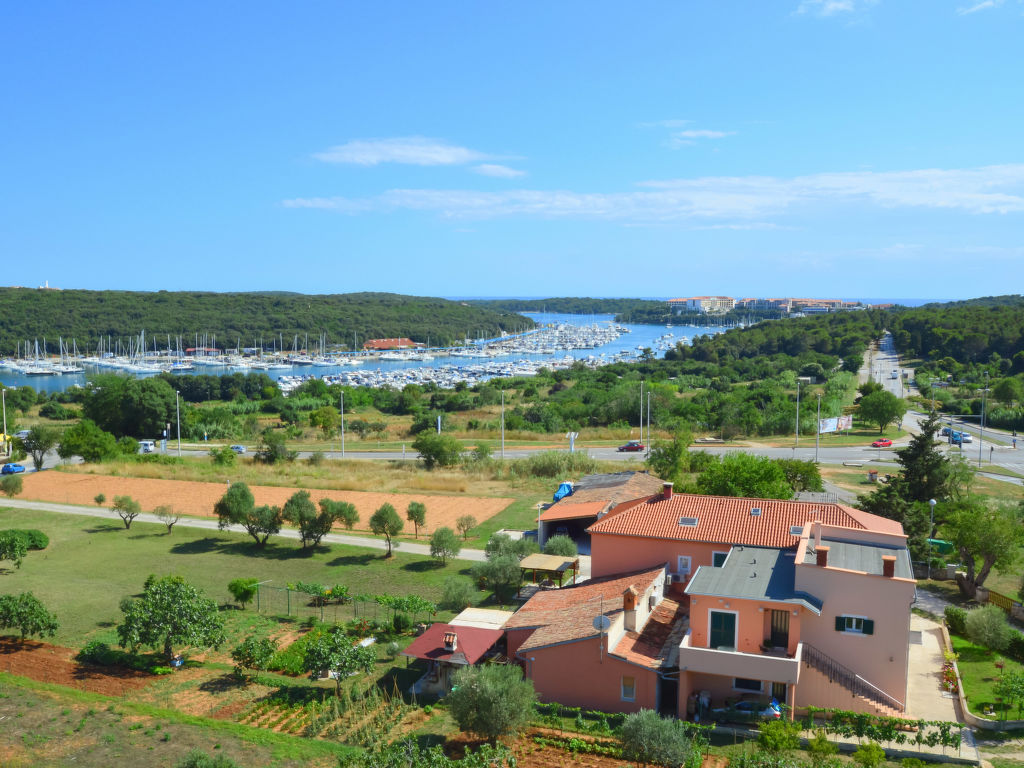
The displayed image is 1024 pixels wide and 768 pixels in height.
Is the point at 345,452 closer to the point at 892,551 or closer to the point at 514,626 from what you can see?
the point at 514,626

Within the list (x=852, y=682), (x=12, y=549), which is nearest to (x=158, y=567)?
(x=12, y=549)

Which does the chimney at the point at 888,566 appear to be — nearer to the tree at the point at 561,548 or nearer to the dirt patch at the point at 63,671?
the tree at the point at 561,548

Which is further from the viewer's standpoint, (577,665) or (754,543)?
(754,543)

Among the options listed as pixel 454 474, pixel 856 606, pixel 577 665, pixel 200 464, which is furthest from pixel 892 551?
pixel 200 464

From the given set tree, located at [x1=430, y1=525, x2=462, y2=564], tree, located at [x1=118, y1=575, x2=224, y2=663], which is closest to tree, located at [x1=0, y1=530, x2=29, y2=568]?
tree, located at [x1=118, y1=575, x2=224, y2=663]

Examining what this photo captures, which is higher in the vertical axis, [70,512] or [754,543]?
[754,543]

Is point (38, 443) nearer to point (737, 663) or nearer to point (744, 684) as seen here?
point (744, 684)
